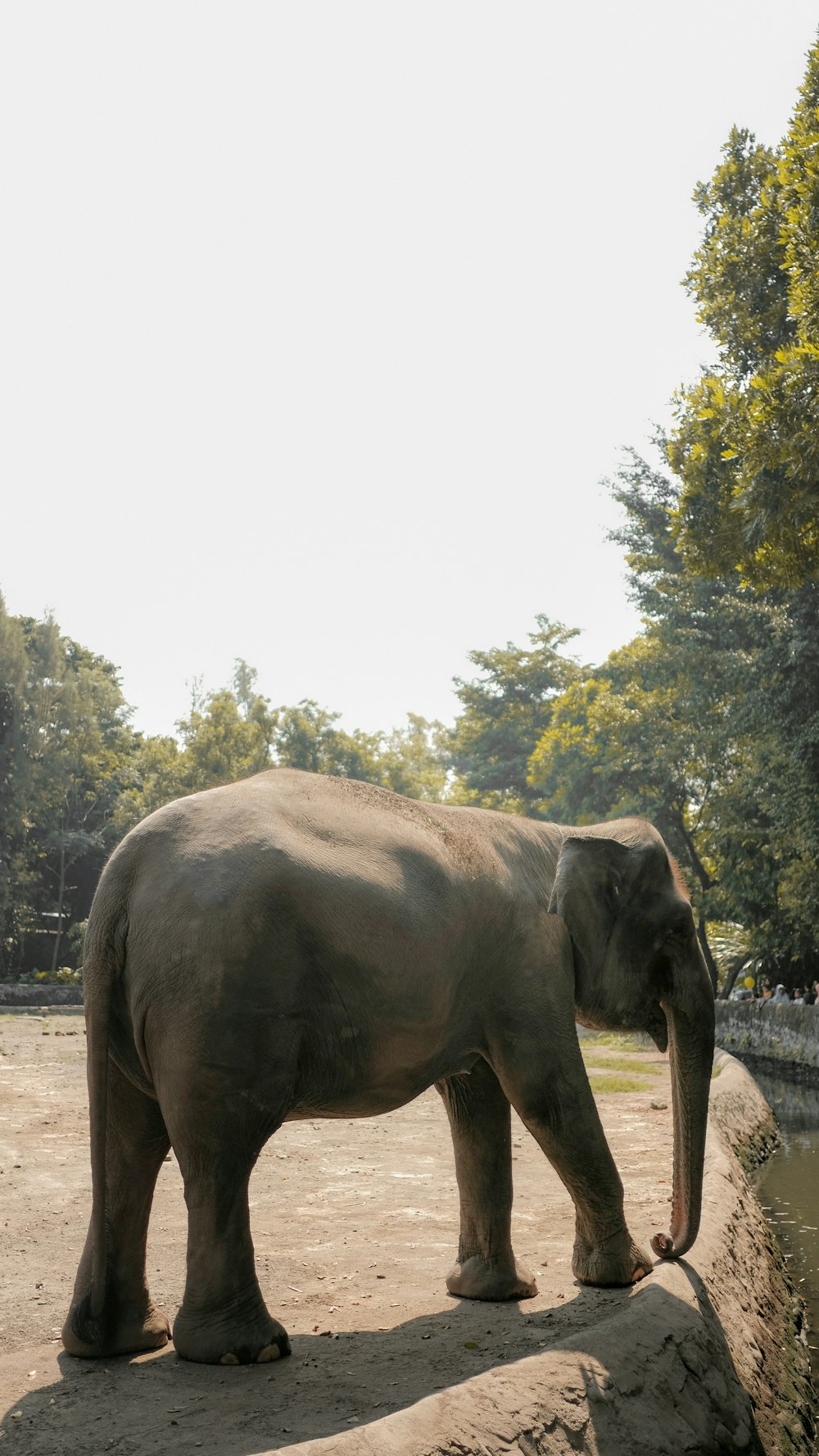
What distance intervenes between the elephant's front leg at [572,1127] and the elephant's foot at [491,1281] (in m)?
0.33

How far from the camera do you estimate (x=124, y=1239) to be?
4555mm

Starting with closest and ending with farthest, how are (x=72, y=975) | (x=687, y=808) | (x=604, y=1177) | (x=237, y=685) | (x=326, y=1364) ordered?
(x=326, y=1364) → (x=604, y=1177) → (x=72, y=975) → (x=687, y=808) → (x=237, y=685)

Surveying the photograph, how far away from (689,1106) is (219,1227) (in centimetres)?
240

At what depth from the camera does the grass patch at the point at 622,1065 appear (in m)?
16.9

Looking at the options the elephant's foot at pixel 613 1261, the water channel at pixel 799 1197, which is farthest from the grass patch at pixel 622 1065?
the elephant's foot at pixel 613 1261

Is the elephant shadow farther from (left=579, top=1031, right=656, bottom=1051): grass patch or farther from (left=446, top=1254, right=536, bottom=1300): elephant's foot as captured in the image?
(left=579, top=1031, right=656, bottom=1051): grass patch

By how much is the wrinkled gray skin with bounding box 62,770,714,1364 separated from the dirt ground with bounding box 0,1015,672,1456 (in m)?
0.23

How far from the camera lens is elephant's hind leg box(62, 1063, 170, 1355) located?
4.51 m

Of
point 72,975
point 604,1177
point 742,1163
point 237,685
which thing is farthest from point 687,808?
point 237,685

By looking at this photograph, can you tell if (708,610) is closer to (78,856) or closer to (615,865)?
(78,856)

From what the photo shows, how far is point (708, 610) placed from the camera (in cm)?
2892

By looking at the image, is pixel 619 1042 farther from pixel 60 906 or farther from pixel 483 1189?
pixel 483 1189

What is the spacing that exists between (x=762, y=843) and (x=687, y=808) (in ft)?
38.9

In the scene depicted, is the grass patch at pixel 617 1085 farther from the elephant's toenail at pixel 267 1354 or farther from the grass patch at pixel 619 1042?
the elephant's toenail at pixel 267 1354
